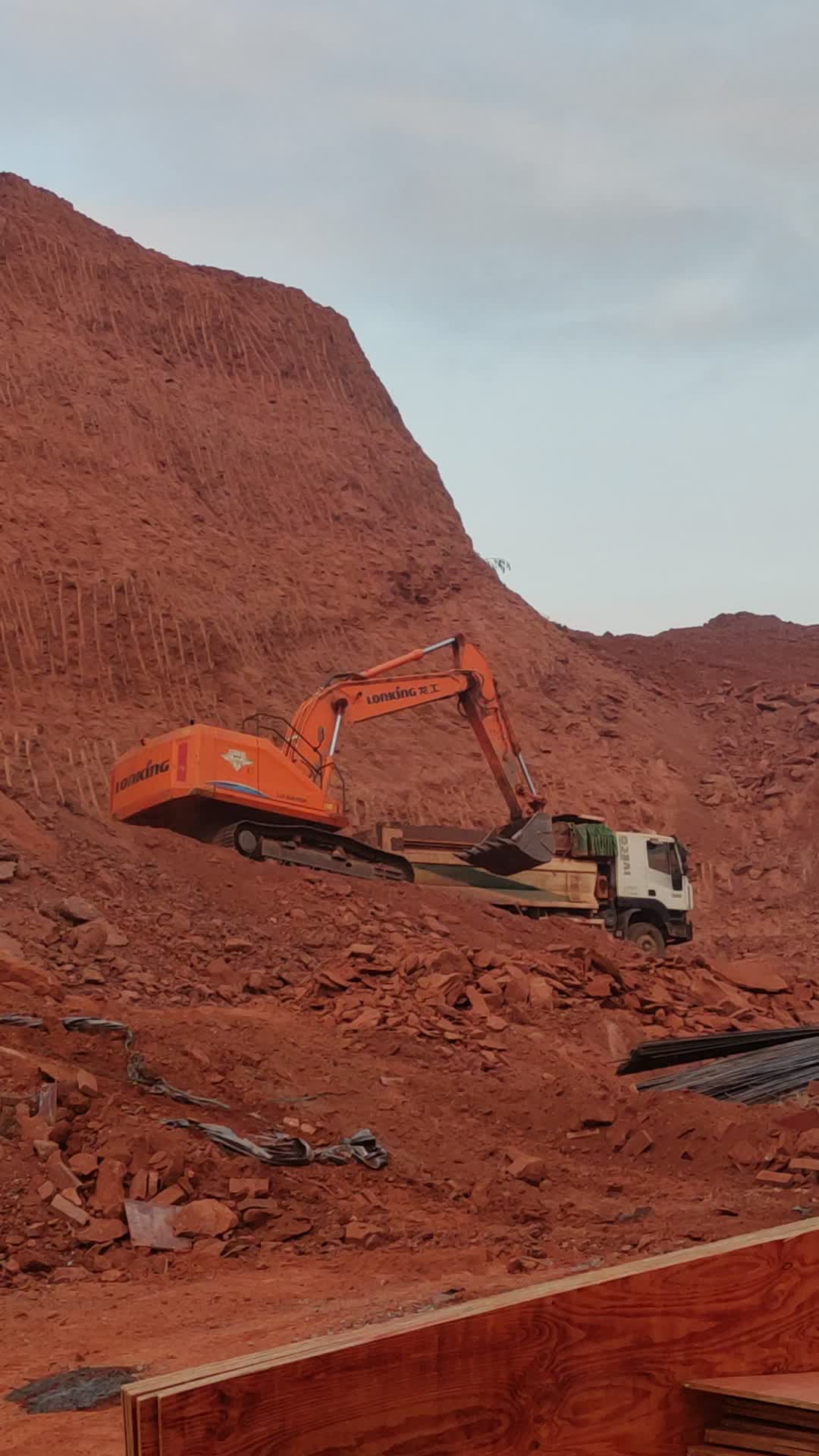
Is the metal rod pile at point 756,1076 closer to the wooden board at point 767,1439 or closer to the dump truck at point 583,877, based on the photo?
the wooden board at point 767,1439

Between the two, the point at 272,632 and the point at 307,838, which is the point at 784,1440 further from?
the point at 272,632

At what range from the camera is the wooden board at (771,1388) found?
2.45 metres

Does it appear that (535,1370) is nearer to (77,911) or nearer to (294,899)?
(77,911)

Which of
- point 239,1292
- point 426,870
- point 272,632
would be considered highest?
point 272,632

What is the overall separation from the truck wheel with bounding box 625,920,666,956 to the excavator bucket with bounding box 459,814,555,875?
2.41m

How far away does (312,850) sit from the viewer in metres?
17.9

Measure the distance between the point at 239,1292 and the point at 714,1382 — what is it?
3.83 metres

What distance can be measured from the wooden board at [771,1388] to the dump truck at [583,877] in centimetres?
1602

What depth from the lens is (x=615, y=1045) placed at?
486 inches

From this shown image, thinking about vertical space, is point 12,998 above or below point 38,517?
below

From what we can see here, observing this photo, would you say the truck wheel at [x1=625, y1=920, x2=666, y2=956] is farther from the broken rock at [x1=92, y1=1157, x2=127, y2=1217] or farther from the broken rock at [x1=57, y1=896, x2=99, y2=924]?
the broken rock at [x1=92, y1=1157, x2=127, y2=1217]

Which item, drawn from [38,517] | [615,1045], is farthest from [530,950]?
[38,517]

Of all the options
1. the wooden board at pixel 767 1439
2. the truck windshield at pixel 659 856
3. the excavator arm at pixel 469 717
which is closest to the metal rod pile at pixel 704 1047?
the wooden board at pixel 767 1439

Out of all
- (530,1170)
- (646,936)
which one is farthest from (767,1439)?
(646,936)
